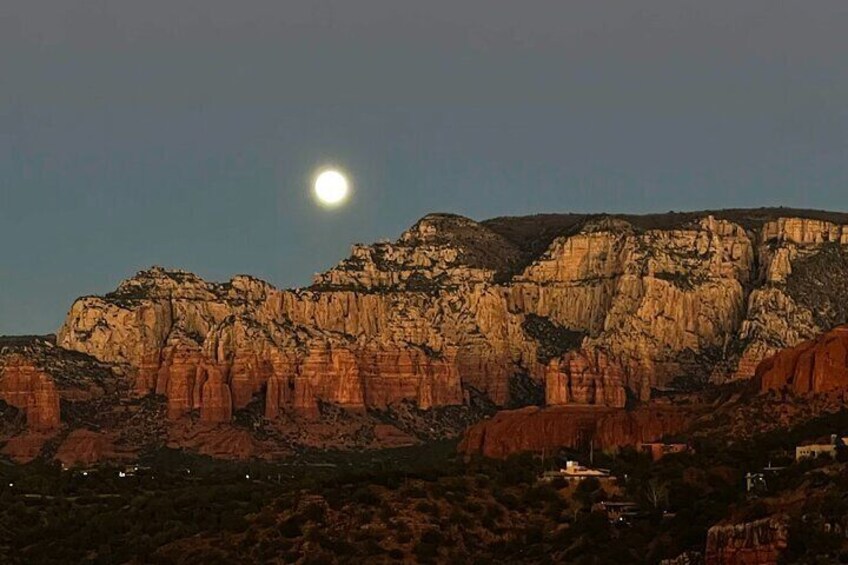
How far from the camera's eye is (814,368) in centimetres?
16812

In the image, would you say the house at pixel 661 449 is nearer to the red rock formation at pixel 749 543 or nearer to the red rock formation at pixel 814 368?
the red rock formation at pixel 814 368

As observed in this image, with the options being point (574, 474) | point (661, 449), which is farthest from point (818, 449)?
point (661, 449)

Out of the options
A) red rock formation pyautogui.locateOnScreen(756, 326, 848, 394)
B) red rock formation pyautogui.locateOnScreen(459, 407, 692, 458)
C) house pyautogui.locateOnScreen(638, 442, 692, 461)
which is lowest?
house pyautogui.locateOnScreen(638, 442, 692, 461)

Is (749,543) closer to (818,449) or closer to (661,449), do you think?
(818,449)

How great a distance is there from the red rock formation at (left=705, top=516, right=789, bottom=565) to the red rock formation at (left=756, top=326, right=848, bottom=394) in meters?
71.7

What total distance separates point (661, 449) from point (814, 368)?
15642 mm

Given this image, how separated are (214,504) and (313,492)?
18.1 m

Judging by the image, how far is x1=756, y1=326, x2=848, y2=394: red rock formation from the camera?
166 metres

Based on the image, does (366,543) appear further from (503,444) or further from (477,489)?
(503,444)

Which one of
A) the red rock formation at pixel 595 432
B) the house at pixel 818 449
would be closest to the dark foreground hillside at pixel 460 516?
the house at pixel 818 449

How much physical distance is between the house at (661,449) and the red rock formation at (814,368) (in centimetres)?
1192

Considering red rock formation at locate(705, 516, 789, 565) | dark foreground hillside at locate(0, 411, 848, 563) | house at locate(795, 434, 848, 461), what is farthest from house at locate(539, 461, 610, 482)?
red rock formation at locate(705, 516, 789, 565)

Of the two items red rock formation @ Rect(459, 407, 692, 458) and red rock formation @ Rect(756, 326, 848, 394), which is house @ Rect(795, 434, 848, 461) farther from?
red rock formation @ Rect(459, 407, 692, 458)

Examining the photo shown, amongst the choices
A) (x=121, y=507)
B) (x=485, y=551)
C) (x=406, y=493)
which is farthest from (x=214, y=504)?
(x=485, y=551)
